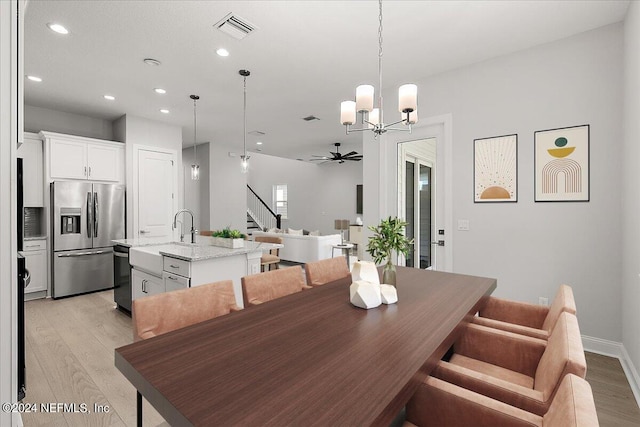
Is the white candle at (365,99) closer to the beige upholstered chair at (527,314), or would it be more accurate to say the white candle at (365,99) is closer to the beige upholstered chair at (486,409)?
the beige upholstered chair at (527,314)

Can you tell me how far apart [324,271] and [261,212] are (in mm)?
9172

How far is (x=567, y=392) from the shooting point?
0.81 metres

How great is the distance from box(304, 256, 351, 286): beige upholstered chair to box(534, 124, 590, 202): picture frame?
2089 mm

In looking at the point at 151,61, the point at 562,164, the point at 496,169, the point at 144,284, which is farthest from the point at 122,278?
the point at 562,164

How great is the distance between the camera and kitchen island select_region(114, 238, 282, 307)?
2812mm

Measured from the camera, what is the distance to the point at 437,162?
12.4 feet

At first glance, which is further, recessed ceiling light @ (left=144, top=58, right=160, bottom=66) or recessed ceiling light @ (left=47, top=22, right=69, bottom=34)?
recessed ceiling light @ (left=144, top=58, right=160, bottom=66)

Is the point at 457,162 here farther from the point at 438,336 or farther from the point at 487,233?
the point at 438,336

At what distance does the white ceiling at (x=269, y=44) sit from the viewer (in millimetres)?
2523

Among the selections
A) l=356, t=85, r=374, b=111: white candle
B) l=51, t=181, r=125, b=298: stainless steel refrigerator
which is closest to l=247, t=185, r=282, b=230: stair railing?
l=51, t=181, r=125, b=298: stainless steel refrigerator

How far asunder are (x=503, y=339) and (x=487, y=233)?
203 cm

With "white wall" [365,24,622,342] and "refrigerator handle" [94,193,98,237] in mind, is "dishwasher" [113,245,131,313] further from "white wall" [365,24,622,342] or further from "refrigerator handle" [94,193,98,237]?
"white wall" [365,24,622,342]

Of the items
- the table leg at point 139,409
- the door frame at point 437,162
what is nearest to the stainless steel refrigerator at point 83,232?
the door frame at point 437,162

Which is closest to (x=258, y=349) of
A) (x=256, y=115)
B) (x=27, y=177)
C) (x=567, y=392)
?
(x=567, y=392)
